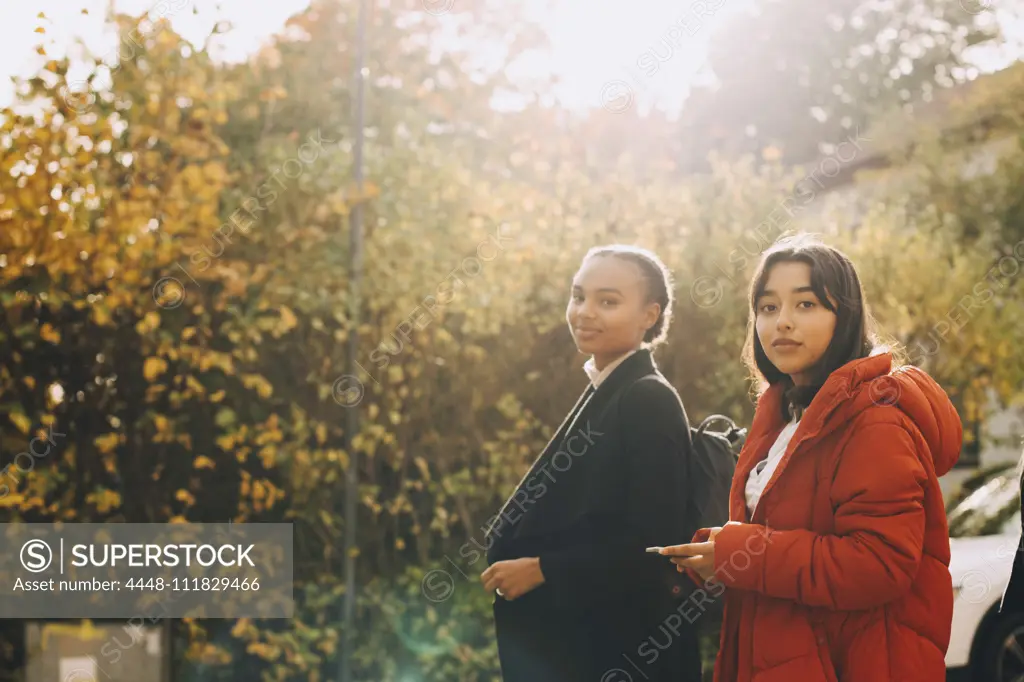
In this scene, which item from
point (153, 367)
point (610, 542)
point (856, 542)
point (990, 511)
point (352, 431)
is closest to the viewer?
point (856, 542)

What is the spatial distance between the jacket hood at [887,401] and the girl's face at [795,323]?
10 centimetres

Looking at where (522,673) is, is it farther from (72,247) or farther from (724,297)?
(724,297)

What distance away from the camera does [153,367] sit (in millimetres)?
5055

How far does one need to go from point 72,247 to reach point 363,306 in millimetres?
1533

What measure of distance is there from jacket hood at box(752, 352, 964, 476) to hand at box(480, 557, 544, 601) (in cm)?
100

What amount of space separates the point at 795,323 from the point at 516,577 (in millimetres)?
1109

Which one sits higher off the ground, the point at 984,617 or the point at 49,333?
the point at 49,333

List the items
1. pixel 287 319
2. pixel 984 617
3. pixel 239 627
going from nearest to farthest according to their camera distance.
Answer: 1. pixel 287 319
2. pixel 239 627
3. pixel 984 617

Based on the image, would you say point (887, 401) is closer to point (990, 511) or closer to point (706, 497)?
point (706, 497)

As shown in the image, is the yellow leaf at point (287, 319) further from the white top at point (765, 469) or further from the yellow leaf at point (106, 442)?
the white top at point (765, 469)

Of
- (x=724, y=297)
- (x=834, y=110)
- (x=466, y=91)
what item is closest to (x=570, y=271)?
(x=724, y=297)

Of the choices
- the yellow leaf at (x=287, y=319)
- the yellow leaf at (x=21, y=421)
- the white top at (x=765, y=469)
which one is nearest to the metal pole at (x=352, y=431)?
the yellow leaf at (x=287, y=319)

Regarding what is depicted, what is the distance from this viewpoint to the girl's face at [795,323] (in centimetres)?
227

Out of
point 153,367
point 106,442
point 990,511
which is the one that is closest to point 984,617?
point 990,511
